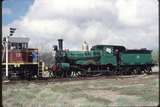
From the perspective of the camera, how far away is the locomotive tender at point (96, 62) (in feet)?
103

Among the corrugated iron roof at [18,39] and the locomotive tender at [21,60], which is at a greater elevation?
the corrugated iron roof at [18,39]

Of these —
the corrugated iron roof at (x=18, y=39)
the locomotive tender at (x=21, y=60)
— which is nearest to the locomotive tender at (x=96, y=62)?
the locomotive tender at (x=21, y=60)

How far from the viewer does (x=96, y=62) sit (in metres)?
32.3

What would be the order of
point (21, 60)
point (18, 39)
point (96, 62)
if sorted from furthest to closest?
point (96, 62)
point (18, 39)
point (21, 60)

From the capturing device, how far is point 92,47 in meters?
34.5

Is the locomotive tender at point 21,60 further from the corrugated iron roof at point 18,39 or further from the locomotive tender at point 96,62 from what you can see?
the locomotive tender at point 96,62

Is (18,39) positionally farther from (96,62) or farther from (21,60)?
(96,62)

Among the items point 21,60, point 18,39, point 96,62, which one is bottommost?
point 96,62

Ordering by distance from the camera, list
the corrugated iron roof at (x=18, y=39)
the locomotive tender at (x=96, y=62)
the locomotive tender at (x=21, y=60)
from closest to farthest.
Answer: the locomotive tender at (x=21, y=60)
the corrugated iron roof at (x=18, y=39)
the locomotive tender at (x=96, y=62)

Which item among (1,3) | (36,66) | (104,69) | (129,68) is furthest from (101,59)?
(1,3)

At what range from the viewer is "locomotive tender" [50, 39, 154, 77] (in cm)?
3134

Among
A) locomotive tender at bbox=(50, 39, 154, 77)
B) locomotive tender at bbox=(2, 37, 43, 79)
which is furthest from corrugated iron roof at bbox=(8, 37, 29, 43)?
locomotive tender at bbox=(50, 39, 154, 77)

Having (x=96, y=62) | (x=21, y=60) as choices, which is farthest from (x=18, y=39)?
(x=96, y=62)

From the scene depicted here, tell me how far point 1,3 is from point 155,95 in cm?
908
